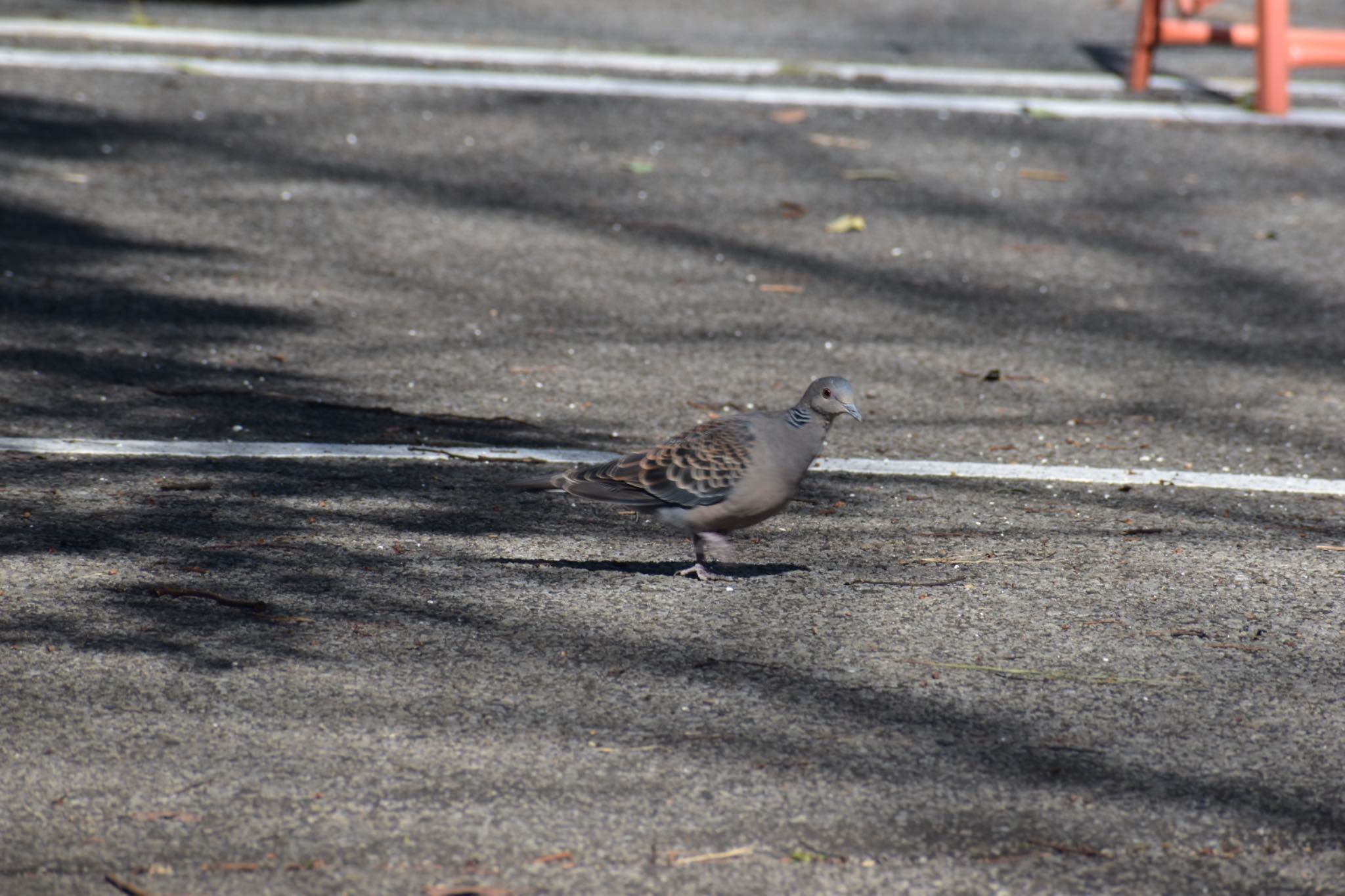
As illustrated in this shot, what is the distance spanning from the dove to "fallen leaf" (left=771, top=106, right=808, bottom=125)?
558 centimetres

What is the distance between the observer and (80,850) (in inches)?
131

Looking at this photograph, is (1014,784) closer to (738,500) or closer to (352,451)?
(738,500)

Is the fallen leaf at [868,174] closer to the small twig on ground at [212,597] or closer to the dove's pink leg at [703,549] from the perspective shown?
the dove's pink leg at [703,549]

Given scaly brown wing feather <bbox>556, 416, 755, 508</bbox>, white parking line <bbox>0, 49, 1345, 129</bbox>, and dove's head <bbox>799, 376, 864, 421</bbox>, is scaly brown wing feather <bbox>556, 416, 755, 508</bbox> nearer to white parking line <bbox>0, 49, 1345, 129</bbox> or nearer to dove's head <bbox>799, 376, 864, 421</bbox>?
dove's head <bbox>799, 376, 864, 421</bbox>

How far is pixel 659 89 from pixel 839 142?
1469 mm

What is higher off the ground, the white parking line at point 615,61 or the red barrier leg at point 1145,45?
the red barrier leg at point 1145,45

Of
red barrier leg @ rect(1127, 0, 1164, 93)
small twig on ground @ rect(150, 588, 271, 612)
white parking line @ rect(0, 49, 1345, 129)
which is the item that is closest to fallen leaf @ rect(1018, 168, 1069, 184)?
white parking line @ rect(0, 49, 1345, 129)

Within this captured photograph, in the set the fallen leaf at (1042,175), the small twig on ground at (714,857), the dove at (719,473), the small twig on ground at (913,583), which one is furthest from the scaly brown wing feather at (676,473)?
the fallen leaf at (1042,175)

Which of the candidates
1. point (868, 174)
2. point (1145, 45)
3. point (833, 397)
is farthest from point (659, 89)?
point (833, 397)

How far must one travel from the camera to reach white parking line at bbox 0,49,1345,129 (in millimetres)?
10383

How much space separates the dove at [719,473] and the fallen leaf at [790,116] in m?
5.58

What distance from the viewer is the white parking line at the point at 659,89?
1038 centimetres

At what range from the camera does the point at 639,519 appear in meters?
5.51

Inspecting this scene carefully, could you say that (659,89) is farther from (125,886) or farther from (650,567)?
(125,886)
